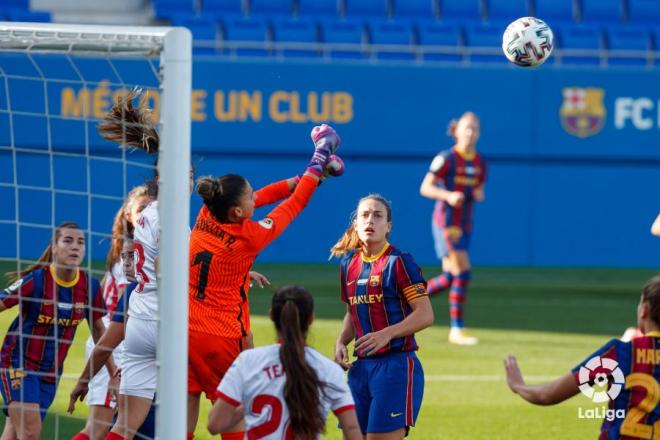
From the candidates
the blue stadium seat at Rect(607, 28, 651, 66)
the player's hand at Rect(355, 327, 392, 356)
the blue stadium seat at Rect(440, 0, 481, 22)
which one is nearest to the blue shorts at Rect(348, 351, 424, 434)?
the player's hand at Rect(355, 327, 392, 356)

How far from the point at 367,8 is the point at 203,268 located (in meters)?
14.2

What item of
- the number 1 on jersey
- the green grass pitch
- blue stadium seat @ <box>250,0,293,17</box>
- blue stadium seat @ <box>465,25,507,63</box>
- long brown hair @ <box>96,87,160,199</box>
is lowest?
the green grass pitch

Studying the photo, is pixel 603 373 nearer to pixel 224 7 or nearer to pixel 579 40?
pixel 579 40

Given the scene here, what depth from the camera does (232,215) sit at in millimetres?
5605

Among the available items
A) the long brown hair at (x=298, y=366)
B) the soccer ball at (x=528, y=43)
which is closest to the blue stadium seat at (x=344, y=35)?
the soccer ball at (x=528, y=43)

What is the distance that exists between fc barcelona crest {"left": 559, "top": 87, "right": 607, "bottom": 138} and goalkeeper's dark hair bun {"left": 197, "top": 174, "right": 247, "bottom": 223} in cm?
1190

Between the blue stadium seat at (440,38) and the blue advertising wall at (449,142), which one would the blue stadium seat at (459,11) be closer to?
the blue stadium seat at (440,38)

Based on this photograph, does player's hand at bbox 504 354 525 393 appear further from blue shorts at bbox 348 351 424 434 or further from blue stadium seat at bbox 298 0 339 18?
blue stadium seat at bbox 298 0 339 18

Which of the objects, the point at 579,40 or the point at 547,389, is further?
the point at 579,40

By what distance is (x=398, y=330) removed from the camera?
5.60 m

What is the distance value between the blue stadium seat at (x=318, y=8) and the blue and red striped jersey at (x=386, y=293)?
13.8 metres

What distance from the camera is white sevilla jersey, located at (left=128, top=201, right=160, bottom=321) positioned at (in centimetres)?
573

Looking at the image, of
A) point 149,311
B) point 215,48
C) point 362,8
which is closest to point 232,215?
point 149,311

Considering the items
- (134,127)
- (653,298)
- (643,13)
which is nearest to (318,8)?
(643,13)
